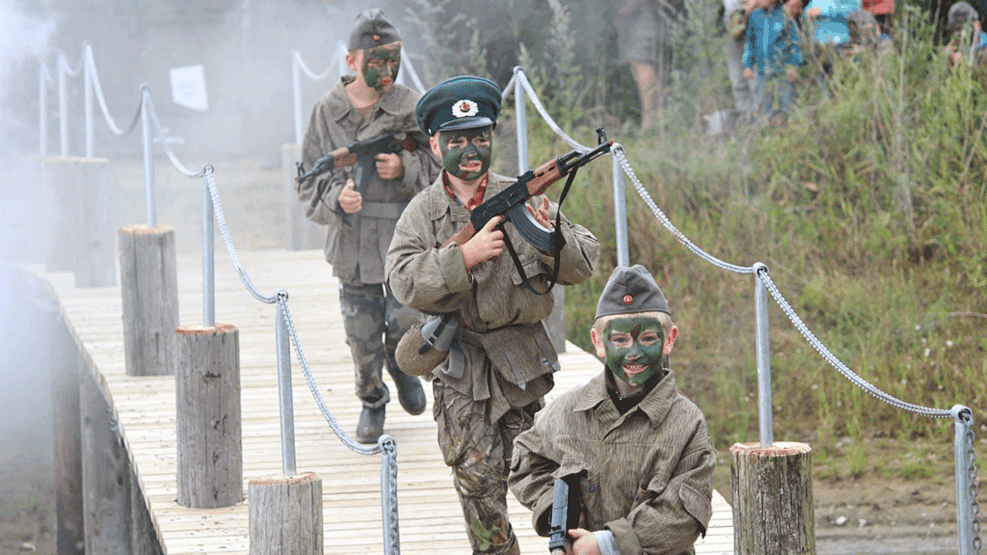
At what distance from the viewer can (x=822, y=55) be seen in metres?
10.5

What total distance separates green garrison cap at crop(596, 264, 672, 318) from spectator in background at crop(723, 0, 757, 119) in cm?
747

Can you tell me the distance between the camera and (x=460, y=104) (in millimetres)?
4270

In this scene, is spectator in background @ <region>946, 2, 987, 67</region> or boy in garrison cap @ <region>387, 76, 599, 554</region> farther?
spectator in background @ <region>946, 2, 987, 67</region>

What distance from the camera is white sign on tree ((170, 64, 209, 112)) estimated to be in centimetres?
1853

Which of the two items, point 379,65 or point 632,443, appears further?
point 379,65

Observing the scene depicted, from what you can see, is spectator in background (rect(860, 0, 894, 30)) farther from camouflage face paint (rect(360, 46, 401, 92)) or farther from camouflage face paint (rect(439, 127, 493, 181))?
camouflage face paint (rect(439, 127, 493, 181))

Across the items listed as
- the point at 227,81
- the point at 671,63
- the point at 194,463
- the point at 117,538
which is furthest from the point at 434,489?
the point at 227,81

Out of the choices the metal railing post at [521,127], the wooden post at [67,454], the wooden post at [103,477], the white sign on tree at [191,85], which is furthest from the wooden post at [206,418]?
the white sign on tree at [191,85]

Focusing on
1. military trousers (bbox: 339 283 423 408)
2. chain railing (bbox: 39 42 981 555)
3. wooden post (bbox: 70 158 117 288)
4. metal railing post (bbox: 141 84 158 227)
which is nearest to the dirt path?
wooden post (bbox: 70 158 117 288)

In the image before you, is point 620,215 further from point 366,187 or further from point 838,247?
point 838,247

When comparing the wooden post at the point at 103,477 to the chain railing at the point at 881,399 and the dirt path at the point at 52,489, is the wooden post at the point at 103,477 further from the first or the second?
the chain railing at the point at 881,399

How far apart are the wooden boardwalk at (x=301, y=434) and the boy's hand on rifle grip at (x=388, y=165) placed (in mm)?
1193

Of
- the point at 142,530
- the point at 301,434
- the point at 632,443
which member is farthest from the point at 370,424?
the point at 632,443

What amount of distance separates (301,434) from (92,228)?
396cm
